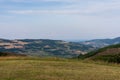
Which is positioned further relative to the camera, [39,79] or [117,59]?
[117,59]

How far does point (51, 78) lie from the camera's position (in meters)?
34.8

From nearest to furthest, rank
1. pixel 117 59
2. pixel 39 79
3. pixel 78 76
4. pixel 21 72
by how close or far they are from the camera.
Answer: pixel 39 79, pixel 78 76, pixel 21 72, pixel 117 59

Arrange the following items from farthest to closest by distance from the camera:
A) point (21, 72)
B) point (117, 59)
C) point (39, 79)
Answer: point (117, 59)
point (21, 72)
point (39, 79)

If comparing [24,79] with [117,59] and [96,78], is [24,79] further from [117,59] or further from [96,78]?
[117,59]

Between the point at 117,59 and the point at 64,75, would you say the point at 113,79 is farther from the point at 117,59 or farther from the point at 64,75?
the point at 117,59

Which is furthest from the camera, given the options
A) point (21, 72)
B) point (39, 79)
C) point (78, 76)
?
point (21, 72)

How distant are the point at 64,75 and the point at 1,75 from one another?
770 cm

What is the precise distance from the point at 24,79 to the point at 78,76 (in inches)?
264

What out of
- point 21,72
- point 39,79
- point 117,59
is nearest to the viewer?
point 39,79

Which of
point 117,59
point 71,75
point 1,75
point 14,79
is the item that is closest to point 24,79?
point 14,79

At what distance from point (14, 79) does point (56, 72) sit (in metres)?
6.93

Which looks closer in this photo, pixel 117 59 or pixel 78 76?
pixel 78 76

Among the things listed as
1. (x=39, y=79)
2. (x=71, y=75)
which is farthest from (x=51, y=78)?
(x=71, y=75)

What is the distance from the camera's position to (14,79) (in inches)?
1366
